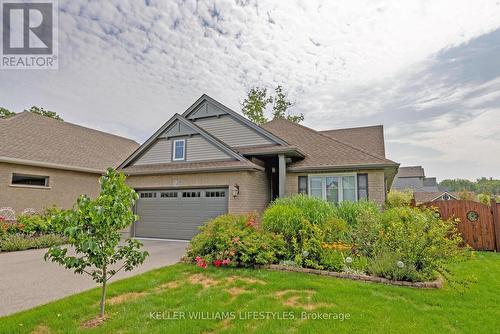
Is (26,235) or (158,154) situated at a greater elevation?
(158,154)

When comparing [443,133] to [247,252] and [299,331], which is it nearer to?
[247,252]

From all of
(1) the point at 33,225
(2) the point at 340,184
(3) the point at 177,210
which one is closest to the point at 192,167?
(3) the point at 177,210

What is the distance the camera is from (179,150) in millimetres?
12352

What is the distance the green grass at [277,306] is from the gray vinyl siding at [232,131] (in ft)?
23.7

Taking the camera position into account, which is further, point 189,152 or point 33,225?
point 189,152

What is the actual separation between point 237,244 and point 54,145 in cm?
1368

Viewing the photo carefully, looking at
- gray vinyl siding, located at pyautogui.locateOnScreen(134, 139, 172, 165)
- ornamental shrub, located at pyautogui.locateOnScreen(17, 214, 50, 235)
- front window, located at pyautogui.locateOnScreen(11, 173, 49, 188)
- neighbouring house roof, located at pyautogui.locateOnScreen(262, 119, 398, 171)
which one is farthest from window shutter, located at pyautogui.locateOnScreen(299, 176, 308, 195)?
front window, located at pyautogui.locateOnScreen(11, 173, 49, 188)

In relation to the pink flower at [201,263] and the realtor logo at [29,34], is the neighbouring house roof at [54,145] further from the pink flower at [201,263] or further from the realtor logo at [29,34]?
the pink flower at [201,263]

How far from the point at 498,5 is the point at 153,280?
13.0 metres

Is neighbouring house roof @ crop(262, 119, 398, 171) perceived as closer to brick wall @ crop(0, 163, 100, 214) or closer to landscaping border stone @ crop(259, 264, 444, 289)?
landscaping border stone @ crop(259, 264, 444, 289)

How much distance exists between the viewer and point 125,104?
53.5 feet

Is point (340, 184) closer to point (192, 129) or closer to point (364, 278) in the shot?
point (364, 278)

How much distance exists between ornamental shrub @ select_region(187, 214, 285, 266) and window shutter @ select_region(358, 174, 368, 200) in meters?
5.24

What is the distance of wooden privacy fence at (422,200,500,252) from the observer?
9945 mm
